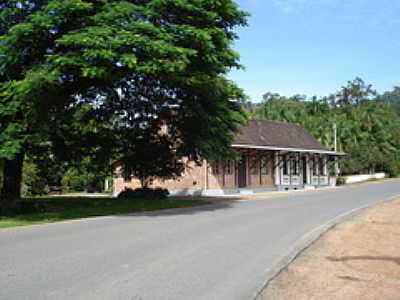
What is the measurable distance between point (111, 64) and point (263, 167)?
26674mm

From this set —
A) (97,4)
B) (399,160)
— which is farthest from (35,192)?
(399,160)

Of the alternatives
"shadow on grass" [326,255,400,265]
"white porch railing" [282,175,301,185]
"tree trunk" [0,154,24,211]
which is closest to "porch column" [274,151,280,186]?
"white porch railing" [282,175,301,185]

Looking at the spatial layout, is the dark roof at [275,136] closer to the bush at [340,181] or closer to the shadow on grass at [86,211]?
the bush at [340,181]

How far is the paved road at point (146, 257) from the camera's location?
7230 millimetres

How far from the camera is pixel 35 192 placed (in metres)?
36.7

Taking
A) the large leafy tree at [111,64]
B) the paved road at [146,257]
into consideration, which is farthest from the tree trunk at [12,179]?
the paved road at [146,257]

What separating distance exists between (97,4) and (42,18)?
2083 mm

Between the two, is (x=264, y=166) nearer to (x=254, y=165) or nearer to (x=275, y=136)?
(x=254, y=165)

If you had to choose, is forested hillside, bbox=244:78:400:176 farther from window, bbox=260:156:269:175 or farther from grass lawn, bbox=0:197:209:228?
grass lawn, bbox=0:197:209:228

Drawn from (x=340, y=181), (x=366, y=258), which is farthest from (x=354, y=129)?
(x=366, y=258)

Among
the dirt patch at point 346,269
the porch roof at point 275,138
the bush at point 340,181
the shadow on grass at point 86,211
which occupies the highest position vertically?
the porch roof at point 275,138

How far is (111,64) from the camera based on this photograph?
16078 mm

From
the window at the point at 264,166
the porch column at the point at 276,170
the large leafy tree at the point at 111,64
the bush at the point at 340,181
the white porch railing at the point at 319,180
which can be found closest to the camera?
the large leafy tree at the point at 111,64

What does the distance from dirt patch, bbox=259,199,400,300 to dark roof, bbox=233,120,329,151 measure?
2456 centimetres
